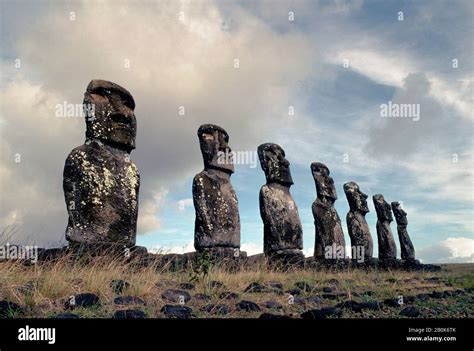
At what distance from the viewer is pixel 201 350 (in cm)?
404

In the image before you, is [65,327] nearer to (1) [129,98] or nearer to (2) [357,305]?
(2) [357,305]

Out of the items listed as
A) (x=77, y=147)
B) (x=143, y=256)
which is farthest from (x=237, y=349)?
(x=77, y=147)

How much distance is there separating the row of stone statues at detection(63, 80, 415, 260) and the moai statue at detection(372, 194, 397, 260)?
2318mm

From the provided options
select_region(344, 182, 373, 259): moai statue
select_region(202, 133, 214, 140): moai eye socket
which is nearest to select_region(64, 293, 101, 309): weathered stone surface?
select_region(202, 133, 214, 140): moai eye socket

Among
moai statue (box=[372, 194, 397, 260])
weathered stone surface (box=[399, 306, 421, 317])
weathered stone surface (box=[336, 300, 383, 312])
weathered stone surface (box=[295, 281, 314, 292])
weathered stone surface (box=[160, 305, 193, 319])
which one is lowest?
weathered stone surface (box=[399, 306, 421, 317])

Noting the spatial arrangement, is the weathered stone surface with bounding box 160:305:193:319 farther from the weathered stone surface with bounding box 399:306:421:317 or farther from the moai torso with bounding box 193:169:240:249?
the moai torso with bounding box 193:169:240:249

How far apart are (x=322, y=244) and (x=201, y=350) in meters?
12.9

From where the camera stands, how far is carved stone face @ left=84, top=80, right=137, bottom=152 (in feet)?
31.3

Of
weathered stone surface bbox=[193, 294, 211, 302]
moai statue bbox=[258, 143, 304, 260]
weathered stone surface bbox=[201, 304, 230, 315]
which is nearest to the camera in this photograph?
weathered stone surface bbox=[201, 304, 230, 315]

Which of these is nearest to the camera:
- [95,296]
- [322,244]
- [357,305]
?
[95,296]

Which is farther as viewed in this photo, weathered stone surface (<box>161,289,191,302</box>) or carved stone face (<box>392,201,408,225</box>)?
carved stone face (<box>392,201,408,225</box>)

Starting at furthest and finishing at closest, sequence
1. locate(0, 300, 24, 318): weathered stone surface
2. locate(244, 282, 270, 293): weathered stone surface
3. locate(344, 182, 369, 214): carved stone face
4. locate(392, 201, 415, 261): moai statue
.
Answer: locate(392, 201, 415, 261): moai statue < locate(344, 182, 369, 214): carved stone face < locate(244, 282, 270, 293): weathered stone surface < locate(0, 300, 24, 318): weathered stone surface

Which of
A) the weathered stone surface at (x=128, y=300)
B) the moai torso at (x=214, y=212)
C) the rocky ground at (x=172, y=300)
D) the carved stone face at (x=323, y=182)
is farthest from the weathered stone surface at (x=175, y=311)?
the carved stone face at (x=323, y=182)

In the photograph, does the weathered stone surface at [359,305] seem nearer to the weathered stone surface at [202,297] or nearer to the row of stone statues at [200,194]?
the weathered stone surface at [202,297]
